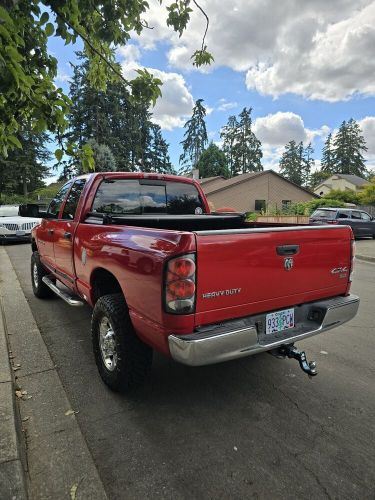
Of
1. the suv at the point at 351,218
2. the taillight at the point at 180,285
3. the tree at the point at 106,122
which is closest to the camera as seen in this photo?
→ the taillight at the point at 180,285

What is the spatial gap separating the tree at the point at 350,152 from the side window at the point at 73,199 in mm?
89767

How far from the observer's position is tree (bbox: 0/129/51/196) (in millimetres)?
40000

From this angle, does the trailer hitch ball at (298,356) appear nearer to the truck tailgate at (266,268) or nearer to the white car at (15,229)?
the truck tailgate at (266,268)

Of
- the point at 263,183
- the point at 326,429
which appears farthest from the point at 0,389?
the point at 263,183

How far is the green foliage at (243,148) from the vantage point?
7294cm

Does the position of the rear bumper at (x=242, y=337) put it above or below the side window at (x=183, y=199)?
below

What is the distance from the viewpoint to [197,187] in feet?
16.4

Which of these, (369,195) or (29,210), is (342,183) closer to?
(369,195)

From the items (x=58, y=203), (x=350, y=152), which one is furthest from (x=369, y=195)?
(x=350, y=152)

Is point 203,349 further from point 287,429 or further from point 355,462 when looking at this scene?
point 355,462

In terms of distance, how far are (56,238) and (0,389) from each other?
2169 millimetres

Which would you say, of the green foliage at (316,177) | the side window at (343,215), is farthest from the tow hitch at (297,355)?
the green foliage at (316,177)

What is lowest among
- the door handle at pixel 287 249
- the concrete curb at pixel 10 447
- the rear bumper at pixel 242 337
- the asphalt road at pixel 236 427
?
the asphalt road at pixel 236 427

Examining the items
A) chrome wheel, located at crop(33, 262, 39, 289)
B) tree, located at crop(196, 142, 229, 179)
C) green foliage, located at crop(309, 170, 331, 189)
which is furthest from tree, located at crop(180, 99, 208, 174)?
chrome wheel, located at crop(33, 262, 39, 289)
